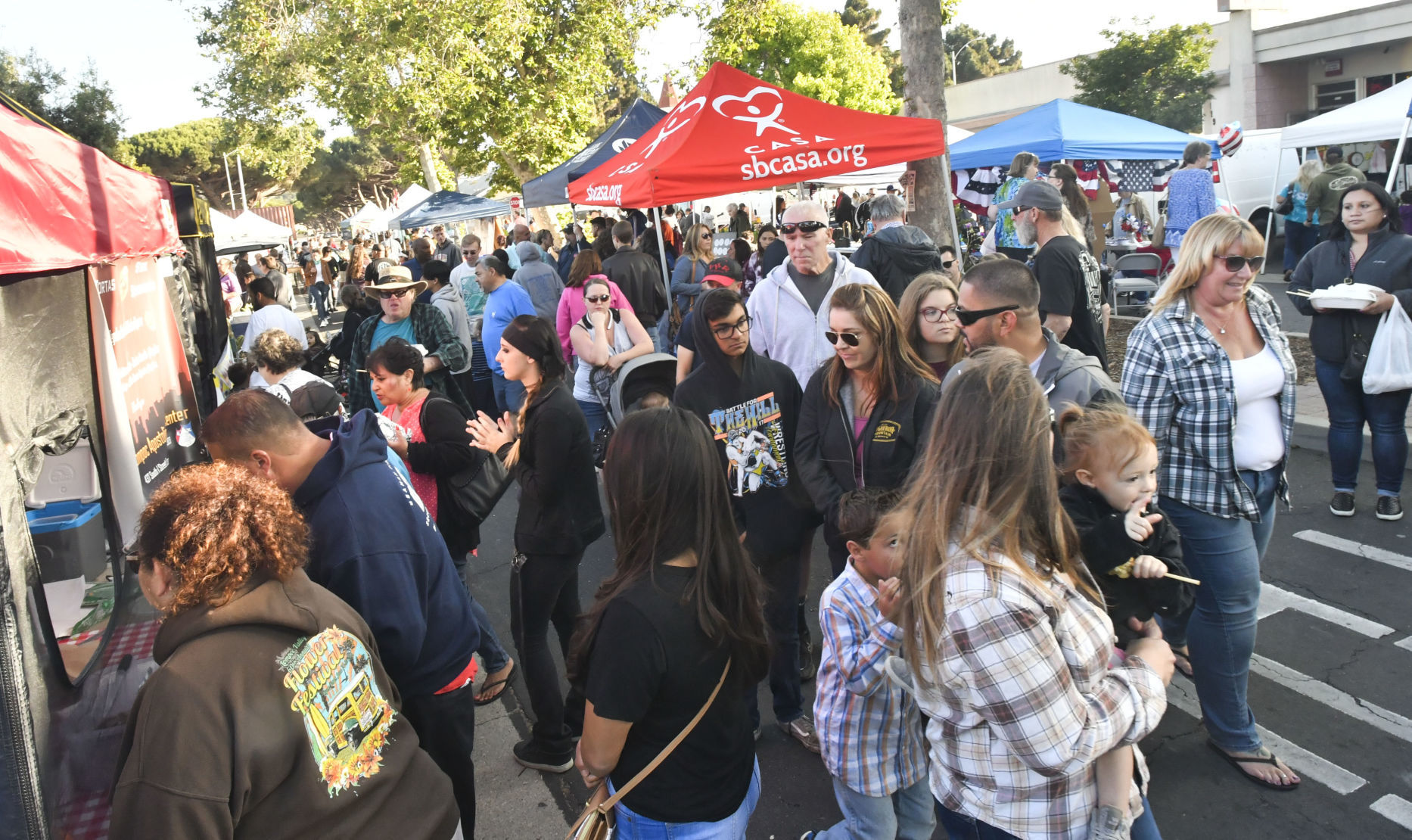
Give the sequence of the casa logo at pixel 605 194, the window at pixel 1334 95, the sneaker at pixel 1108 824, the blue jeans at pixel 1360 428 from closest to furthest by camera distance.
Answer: the sneaker at pixel 1108 824 < the blue jeans at pixel 1360 428 < the casa logo at pixel 605 194 < the window at pixel 1334 95

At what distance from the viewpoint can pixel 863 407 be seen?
11.7ft

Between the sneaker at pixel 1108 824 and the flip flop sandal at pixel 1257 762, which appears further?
the flip flop sandal at pixel 1257 762

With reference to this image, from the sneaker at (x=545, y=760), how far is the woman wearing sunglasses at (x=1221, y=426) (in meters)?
2.41

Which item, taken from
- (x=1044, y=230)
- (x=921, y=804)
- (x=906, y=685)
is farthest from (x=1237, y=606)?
(x=1044, y=230)

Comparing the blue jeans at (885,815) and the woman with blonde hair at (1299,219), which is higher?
the woman with blonde hair at (1299,219)

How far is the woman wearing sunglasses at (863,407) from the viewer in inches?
135

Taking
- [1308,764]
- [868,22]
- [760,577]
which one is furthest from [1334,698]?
[868,22]

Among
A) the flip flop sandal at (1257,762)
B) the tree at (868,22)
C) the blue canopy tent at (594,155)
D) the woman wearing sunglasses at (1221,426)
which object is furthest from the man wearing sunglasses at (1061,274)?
the tree at (868,22)

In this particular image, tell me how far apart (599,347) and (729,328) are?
256cm

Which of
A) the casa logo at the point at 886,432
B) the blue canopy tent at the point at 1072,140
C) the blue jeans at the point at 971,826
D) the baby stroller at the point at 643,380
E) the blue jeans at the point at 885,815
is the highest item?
the blue canopy tent at the point at 1072,140

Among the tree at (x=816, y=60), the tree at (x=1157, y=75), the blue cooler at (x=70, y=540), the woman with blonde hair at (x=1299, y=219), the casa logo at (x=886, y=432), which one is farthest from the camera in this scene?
the tree at (x=816, y=60)

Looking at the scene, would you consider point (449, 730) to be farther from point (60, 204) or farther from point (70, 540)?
point (60, 204)

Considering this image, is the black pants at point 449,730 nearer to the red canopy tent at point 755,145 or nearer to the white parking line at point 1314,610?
the white parking line at point 1314,610

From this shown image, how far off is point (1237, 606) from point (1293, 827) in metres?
0.74
